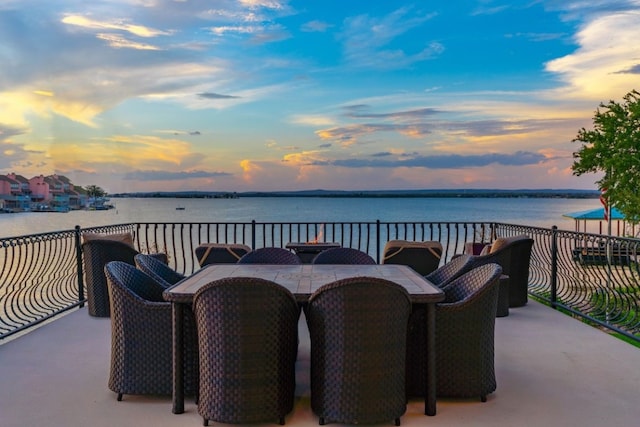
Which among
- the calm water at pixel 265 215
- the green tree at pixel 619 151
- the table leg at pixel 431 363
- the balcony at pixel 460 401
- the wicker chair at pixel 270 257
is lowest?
the calm water at pixel 265 215

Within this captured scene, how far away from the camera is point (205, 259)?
19.8 ft

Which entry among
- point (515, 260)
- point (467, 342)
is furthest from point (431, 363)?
point (515, 260)

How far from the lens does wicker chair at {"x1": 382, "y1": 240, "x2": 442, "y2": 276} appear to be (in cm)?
611

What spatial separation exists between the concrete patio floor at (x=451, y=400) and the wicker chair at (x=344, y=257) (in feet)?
2.62

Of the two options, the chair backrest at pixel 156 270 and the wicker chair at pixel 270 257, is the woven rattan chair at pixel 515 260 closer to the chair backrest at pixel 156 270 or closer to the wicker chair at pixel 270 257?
the wicker chair at pixel 270 257

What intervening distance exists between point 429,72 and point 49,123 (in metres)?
10.4

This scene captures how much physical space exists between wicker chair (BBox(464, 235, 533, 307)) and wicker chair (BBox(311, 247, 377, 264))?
182 cm

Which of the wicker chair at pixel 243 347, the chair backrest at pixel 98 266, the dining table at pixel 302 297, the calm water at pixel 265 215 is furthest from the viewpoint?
the calm water at pixel 265 215

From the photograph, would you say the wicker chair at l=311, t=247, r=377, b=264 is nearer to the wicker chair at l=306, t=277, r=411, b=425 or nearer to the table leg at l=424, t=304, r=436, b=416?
the table leg at l=424, t=304, r=436, b=416

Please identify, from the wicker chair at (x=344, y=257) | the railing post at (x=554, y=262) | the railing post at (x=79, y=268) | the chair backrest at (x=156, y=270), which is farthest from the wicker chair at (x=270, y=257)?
the railing post at (x=554, y=262)

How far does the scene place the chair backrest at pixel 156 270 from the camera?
3.59 meters

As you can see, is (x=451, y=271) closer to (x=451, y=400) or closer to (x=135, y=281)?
(x=451, y=400)

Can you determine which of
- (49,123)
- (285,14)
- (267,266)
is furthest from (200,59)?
(267,266)

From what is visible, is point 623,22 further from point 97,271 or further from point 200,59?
point 97,271
